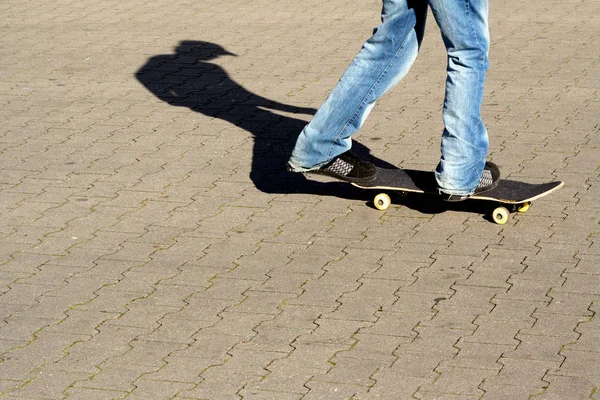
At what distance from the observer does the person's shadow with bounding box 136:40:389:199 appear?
7.07 meters

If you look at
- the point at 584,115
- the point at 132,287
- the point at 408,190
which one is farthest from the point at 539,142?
the point at 132,287

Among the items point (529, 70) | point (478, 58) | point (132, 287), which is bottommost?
point (529, 70)

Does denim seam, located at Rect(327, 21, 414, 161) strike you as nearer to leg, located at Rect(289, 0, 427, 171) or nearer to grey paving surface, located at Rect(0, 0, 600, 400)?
leg, located at Rect(289, 0, 427, 171)

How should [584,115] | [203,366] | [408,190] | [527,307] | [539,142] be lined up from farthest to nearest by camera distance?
[584,115], [539,142], [408,190], [527,307], [203,366]

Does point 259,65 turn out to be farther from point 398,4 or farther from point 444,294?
point 444,294

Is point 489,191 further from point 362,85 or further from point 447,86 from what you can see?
point 362,85

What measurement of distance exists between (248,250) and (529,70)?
4.44 metres

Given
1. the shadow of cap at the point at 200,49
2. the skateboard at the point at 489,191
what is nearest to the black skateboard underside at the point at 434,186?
the skateboard at the point at 489,191

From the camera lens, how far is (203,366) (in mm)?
4711

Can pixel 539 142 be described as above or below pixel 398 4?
below

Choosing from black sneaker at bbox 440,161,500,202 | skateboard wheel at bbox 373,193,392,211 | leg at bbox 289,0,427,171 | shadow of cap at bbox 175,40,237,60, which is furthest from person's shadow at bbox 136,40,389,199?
black sneaker at bbox 440,161,500,202

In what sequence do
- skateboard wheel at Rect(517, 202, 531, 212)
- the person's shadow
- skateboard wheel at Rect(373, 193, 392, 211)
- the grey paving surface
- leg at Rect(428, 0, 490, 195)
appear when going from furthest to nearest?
the person's shadow < skateboard wheel at Rect(373, 193, 392, 211) < skateboard wheel at Rect(517, 202, 531, 212) < leg at Rect(428, 0, 490, 195) < the grey paving surface

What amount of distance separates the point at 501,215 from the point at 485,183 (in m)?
0.20

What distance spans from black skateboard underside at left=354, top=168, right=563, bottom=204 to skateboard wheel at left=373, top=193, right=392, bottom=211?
8cm
